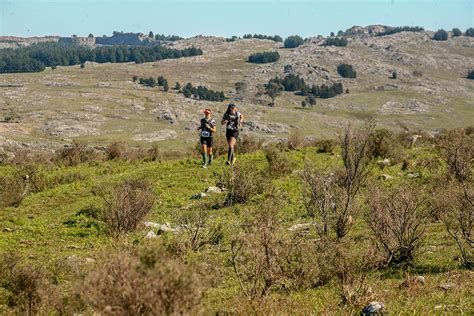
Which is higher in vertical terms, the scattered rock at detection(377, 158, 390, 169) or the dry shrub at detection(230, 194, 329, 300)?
the dry shrub at detection(230, 194, 329, 300)

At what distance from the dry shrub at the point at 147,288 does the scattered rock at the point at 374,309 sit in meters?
3.04

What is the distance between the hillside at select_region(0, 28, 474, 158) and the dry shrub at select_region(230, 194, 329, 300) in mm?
49720

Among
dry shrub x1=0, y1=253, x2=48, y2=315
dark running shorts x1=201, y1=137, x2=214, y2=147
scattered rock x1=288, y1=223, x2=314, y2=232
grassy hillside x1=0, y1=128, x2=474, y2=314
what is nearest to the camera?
grassy hillside x1=0, y1=128, x2=474, y2=314

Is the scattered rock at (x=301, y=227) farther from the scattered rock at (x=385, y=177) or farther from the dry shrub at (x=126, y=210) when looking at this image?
the scattered rock at (x=385, y=177)

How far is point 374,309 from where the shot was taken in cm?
594

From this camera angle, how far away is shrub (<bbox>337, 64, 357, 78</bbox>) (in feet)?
571

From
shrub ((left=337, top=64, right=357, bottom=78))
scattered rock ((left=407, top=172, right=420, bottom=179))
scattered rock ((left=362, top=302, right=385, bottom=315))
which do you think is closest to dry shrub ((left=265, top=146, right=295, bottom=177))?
scattered rock ((left=407, top=172, right=420, bottom=179))

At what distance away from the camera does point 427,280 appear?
25.1 feet

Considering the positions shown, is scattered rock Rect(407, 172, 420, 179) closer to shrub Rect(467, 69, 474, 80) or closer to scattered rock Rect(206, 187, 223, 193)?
scattered rock Rect(206, 187, 223, 193)

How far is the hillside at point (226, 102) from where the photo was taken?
8981 cm

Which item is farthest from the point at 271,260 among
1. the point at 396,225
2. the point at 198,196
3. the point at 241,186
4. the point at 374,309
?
the point at 198,196

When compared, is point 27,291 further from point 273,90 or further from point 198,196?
point 273,90

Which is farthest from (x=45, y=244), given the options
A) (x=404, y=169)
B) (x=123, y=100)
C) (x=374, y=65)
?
(x=374, y=65)

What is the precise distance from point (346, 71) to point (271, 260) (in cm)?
17583
